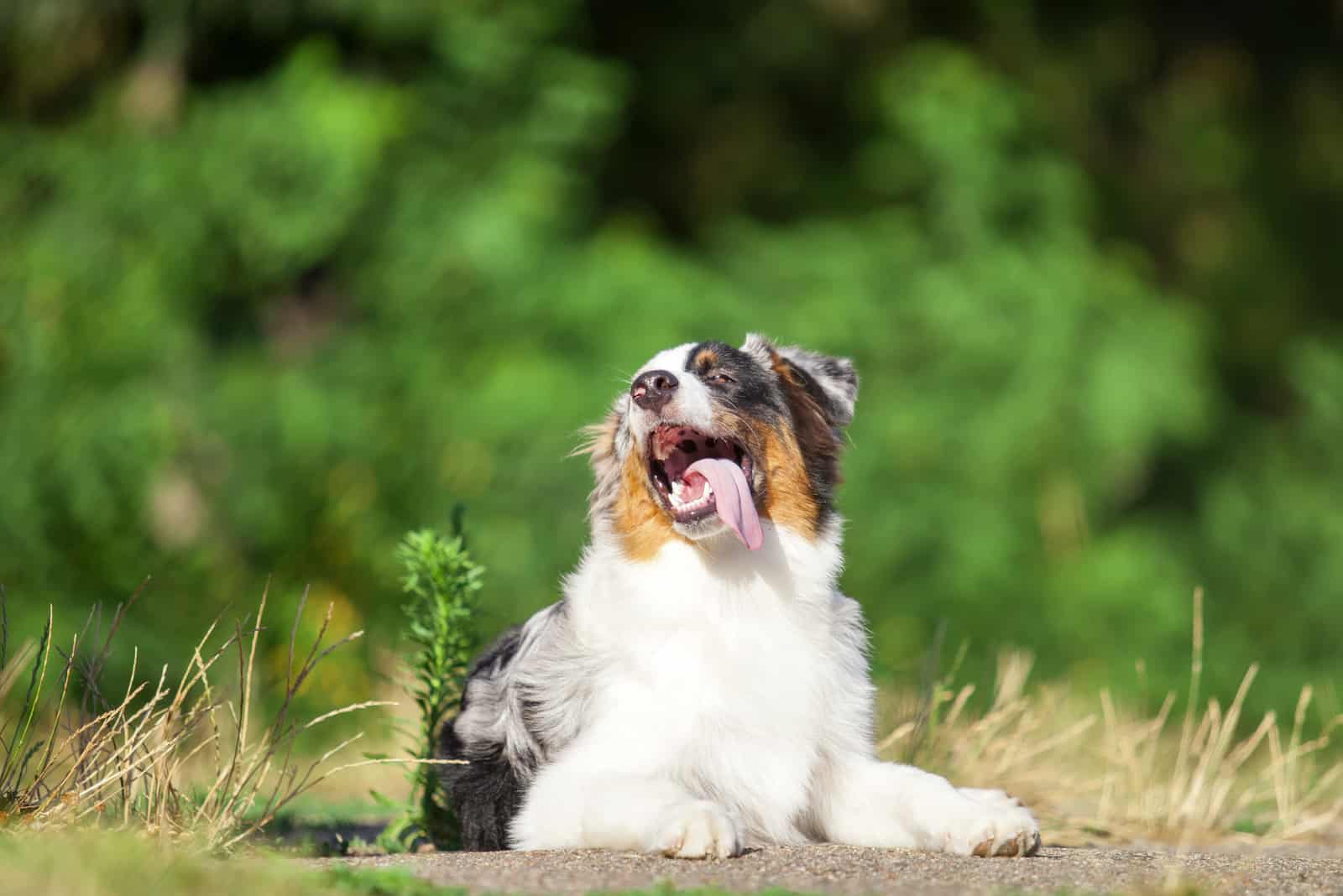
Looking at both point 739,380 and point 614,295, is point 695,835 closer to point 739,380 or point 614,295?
point 739,380

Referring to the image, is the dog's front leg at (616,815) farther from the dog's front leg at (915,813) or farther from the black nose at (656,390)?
the black nose at (656,390)

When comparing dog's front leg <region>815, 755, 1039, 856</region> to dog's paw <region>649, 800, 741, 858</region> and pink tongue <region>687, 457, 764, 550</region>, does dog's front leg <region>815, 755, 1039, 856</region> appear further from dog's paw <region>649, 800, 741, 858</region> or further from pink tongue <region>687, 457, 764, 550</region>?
pink tongue <region>687, 457, 764, 550</region>

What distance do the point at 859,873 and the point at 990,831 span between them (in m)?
0.59

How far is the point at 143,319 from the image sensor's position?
13.2 meters

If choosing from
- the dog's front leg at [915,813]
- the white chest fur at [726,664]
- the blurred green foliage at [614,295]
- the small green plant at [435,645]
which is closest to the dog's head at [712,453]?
the white chest fur at [726,664]

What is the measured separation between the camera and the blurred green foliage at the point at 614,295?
13.0 meters

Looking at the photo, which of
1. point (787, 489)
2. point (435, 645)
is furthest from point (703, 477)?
point (435, 645)

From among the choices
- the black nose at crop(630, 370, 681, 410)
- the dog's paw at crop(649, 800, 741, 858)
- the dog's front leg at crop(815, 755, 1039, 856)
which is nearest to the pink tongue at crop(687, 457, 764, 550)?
the black nose at crop(630, 370, 681, 410)

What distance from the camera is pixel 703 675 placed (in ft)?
14.6

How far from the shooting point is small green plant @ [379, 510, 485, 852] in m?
5.18

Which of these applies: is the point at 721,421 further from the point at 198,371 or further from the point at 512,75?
the point at 512,75

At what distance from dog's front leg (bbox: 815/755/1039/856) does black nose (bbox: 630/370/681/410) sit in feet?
4.20

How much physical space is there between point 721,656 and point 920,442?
35.3 feet

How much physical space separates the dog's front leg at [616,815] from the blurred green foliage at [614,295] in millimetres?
6987
